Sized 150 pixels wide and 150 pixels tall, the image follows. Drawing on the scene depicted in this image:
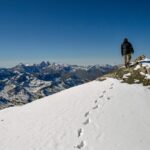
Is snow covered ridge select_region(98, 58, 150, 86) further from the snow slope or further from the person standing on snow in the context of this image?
the person standing on snow

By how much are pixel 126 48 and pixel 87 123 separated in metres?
24.7

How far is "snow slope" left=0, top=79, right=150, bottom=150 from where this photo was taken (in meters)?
16.5

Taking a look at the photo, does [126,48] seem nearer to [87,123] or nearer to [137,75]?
[137,75]

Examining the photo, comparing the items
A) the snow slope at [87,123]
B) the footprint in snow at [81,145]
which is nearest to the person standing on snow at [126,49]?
the snow slope at [87,123]

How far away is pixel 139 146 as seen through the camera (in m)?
15.1

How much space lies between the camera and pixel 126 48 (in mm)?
41938

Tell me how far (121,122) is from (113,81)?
16.9 metres

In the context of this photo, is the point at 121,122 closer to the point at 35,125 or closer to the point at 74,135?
the point at 74,135

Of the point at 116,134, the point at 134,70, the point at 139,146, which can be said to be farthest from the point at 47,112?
the point at 134,70

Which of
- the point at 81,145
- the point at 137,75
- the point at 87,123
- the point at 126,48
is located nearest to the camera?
the point at 81,145

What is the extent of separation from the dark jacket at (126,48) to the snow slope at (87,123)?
11575 millimetres

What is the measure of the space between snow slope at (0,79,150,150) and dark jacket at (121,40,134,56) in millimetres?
11575

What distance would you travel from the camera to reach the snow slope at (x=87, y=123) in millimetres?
16484

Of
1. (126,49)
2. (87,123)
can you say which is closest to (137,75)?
(126,49)
